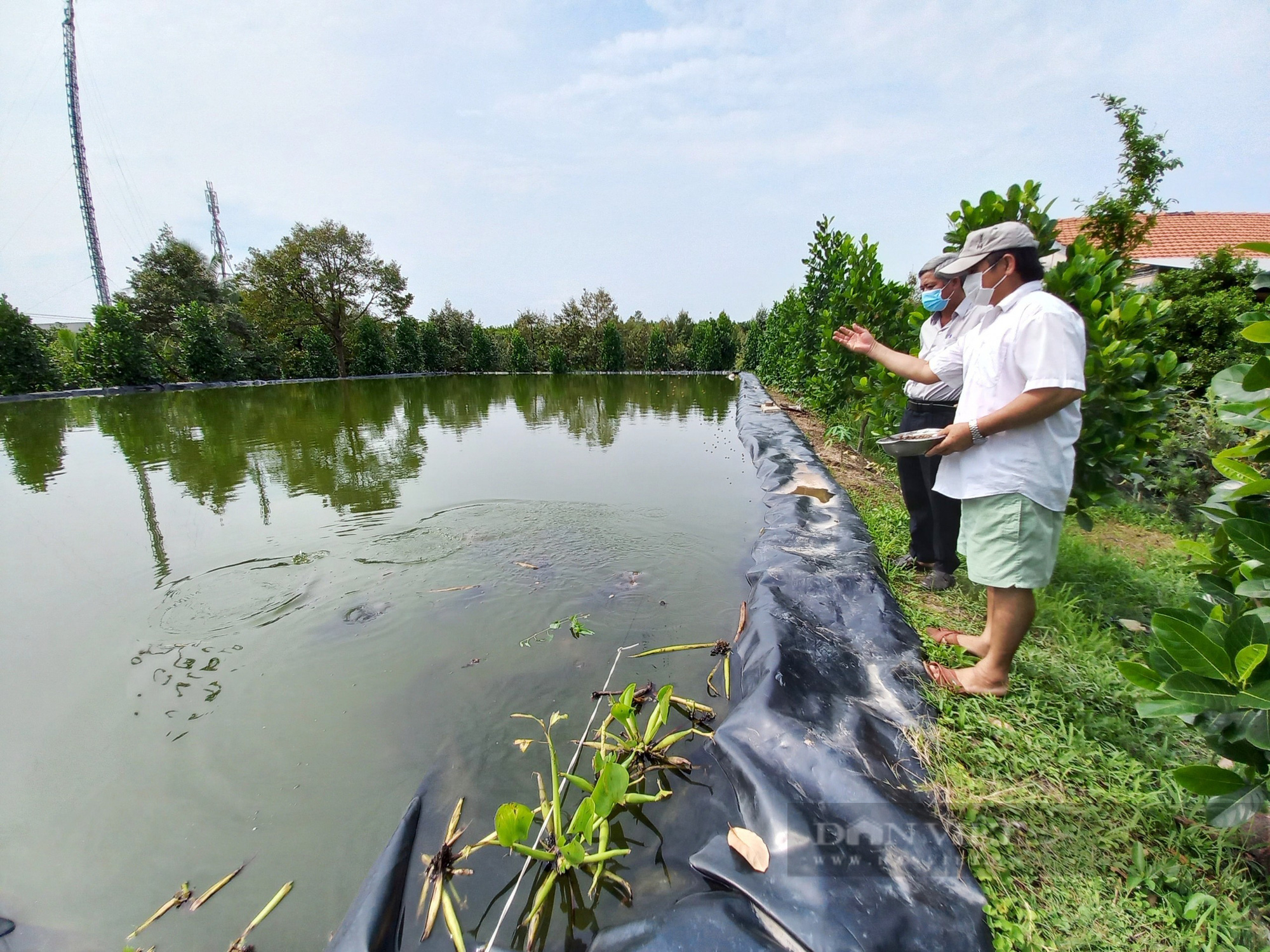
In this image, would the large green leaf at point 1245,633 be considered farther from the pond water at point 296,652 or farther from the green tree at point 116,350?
the green tree at point 116,350

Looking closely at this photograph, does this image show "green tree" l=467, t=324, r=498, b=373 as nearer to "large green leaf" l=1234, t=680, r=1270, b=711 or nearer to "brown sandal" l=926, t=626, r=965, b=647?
"brown sandal" l=926, t=626, r=965, b=647

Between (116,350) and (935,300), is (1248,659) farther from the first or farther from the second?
(116,350)

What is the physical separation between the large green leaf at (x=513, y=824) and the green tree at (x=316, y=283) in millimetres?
26199

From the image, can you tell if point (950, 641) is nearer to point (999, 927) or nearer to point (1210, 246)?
point (999, 927)

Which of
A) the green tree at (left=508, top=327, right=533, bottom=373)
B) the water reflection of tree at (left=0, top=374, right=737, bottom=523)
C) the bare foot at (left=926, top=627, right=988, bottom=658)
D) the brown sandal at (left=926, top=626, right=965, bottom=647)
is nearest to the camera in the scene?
the bare foot at (left=926, top=627, right=988, bottom=658)

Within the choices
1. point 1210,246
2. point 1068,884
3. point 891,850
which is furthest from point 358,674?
point 1210,246

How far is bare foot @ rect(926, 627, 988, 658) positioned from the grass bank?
42 millimetres

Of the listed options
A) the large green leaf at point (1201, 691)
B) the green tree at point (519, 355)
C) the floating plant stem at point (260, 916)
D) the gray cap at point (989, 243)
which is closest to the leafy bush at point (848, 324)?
the gray cap at point (989, 243)

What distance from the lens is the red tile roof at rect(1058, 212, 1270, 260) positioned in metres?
11.4

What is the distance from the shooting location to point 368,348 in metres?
24.0

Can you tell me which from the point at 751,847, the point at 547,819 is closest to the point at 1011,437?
the point at 751,847

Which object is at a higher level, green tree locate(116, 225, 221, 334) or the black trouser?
green tree locate(116, 225, 221, 334)

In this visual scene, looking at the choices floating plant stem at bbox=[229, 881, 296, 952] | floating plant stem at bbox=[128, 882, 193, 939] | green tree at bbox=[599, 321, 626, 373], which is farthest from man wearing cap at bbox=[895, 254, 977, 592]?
green tree at bbox=[599, 321, 626, 373]

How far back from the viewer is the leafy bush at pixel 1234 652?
942 mm
